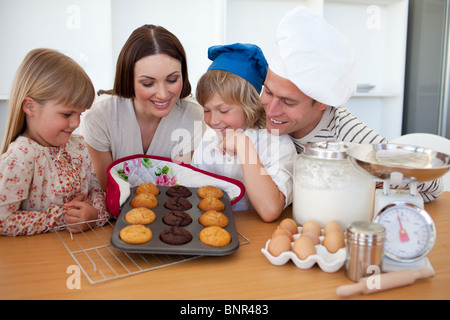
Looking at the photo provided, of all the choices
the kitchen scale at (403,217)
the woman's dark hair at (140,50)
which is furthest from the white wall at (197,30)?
the kitchen scale at (403,217)

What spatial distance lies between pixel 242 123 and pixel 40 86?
734 mm

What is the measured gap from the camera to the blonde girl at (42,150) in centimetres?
112

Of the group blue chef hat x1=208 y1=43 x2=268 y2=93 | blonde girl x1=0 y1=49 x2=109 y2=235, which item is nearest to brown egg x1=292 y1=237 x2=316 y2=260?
blonde girl x1=0 y1=49 x2=109 y2=235

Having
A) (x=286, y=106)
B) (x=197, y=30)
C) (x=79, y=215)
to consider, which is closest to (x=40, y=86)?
(x=79, y=215)

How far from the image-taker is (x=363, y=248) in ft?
2.88

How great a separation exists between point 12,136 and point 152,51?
0.58 m

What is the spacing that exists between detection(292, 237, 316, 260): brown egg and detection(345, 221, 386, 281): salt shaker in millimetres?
89

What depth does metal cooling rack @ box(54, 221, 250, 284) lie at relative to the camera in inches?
36.3

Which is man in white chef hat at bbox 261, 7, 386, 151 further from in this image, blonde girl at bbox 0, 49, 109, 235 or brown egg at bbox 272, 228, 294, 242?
blonde girl at bbox 0, 49, 109, 235

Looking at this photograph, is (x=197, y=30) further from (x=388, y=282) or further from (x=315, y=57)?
(x=388, y=282)

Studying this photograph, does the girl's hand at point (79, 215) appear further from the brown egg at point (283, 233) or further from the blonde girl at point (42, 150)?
the brown egg at point (283, 233)

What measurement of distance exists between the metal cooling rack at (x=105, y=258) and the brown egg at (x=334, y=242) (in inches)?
9.2

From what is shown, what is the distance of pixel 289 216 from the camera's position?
1.38m
